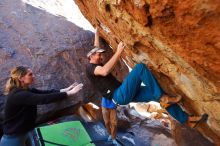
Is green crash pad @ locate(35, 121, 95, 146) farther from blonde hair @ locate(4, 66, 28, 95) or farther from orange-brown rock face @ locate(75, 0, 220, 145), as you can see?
orange-brown rock face @ locate(75, 0, 220, 145)

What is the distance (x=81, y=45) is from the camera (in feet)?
22.6

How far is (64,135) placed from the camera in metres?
5.84

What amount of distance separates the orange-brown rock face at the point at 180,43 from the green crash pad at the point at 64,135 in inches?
79.0

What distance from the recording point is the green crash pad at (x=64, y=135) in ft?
18.2

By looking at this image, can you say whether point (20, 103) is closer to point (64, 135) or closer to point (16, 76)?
point (16, 76)

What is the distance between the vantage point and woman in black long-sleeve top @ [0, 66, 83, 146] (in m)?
4.51

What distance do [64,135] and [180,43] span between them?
11.1 ft

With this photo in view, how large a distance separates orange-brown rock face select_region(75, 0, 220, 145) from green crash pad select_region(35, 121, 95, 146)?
201cm

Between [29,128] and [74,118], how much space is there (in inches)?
72.8

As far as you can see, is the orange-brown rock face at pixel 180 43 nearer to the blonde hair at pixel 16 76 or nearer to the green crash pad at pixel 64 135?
the blonde hair at pixel 16 76

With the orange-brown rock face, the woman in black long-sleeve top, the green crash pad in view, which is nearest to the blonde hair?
the woman in black long-sleeve top

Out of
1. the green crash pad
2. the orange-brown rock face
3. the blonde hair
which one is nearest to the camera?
the orange-brown rock face

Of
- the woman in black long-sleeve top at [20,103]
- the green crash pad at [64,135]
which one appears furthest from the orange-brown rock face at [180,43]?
the green crash pad at [64,135]

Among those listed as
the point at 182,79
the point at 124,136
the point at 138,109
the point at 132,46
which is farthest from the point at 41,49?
the point at 138,109
